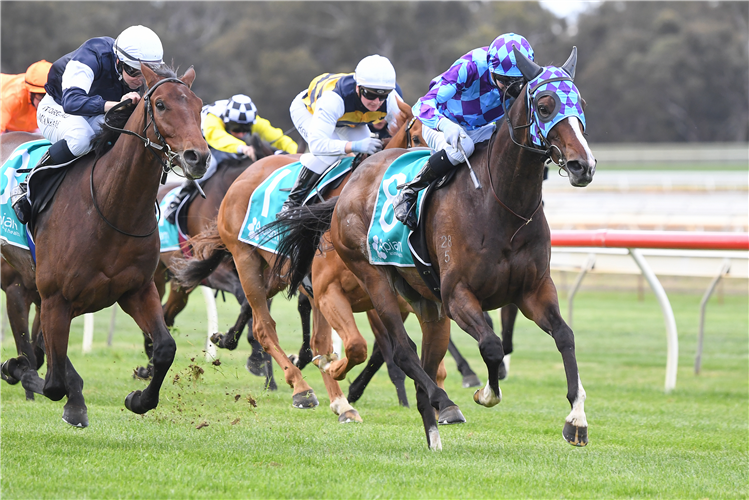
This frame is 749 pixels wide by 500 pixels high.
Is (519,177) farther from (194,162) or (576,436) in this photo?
(194,162)

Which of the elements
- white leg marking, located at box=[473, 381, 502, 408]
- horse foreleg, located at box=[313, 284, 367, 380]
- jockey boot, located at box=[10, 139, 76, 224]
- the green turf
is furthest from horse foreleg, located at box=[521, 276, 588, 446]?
jockey boot, located at box=[10, 139, 76, 224]

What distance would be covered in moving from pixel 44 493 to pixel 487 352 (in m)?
2.00

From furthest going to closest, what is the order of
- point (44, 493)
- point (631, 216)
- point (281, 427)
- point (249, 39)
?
point (249, 39), point (631, 216), point (281, 427), point (44, 493)

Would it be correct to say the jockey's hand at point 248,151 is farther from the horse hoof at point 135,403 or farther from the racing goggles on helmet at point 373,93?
the horse hoof at point 135,403

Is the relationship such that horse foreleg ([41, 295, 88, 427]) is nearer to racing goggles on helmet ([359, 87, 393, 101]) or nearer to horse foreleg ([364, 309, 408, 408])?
horse foreleg ([364, 309, 408, 408])

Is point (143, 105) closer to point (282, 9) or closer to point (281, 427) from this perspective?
point (281, 427)

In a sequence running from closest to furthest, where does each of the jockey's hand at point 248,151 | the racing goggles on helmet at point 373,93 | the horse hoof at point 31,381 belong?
the horse hoof at point 31,381
the racing goggles on helmet at point 373,93
the jockey's hand at point 248,151

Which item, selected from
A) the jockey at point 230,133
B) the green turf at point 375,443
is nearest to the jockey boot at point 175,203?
the jockey at point 230,133

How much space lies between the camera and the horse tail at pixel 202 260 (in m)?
7.39

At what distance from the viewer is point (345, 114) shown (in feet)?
21.2

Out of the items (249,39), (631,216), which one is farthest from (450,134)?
(249,39)

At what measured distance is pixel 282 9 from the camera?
47.4 meters

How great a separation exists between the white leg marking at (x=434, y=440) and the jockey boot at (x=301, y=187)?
2.18m

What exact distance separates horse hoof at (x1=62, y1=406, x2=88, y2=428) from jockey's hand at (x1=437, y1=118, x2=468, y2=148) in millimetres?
2318
